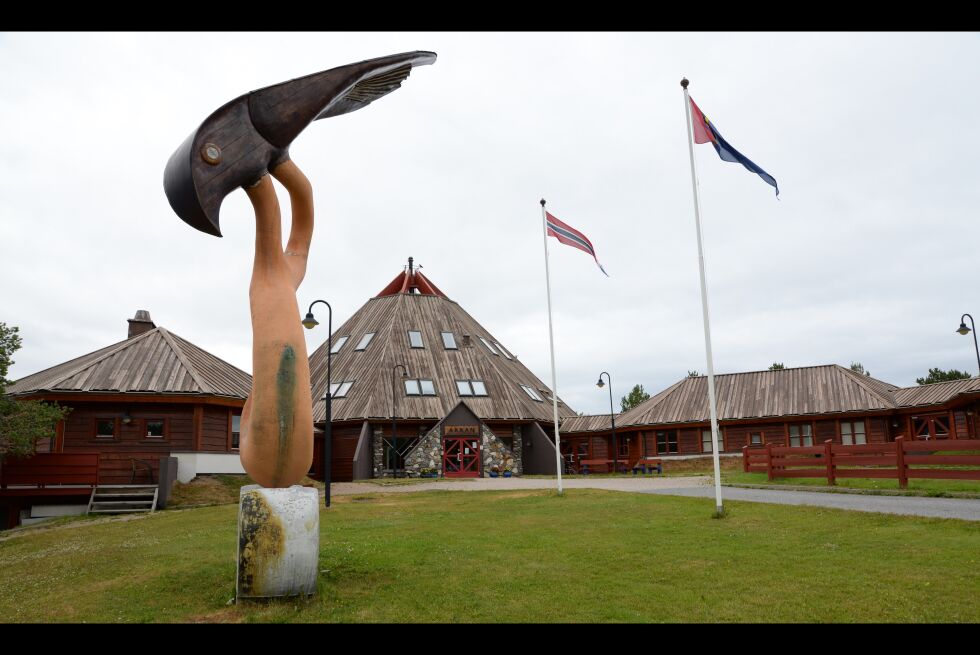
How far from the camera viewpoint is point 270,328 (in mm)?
8680

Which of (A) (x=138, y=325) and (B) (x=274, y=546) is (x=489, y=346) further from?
(B) (x=274, y=546)

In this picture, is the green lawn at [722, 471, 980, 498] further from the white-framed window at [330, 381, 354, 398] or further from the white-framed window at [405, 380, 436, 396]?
the white-framed window at [330, 381, 354, 398]

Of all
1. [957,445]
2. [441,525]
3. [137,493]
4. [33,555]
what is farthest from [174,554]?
[957,445]

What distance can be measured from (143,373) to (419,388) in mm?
15691

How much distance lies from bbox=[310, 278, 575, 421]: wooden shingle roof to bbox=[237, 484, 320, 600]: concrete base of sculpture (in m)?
27.5

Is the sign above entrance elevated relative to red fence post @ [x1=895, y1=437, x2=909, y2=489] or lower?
elevated

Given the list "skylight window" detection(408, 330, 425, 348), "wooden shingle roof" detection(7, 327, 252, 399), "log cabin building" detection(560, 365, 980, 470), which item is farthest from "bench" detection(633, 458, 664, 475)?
"wooden shingle roof" detection(7, 327, 252, 399)

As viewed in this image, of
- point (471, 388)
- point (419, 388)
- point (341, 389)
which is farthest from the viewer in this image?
point (471, 388)

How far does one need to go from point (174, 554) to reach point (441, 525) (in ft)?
16.8

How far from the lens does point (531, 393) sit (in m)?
43.7

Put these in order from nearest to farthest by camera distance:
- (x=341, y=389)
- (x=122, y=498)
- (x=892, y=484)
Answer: (x=892, y=484) → (x=122, y=498) → (x=341, y=389)

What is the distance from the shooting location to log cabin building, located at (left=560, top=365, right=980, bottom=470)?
35562mm

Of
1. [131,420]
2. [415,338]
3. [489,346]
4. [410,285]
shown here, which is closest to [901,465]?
[131,420]
